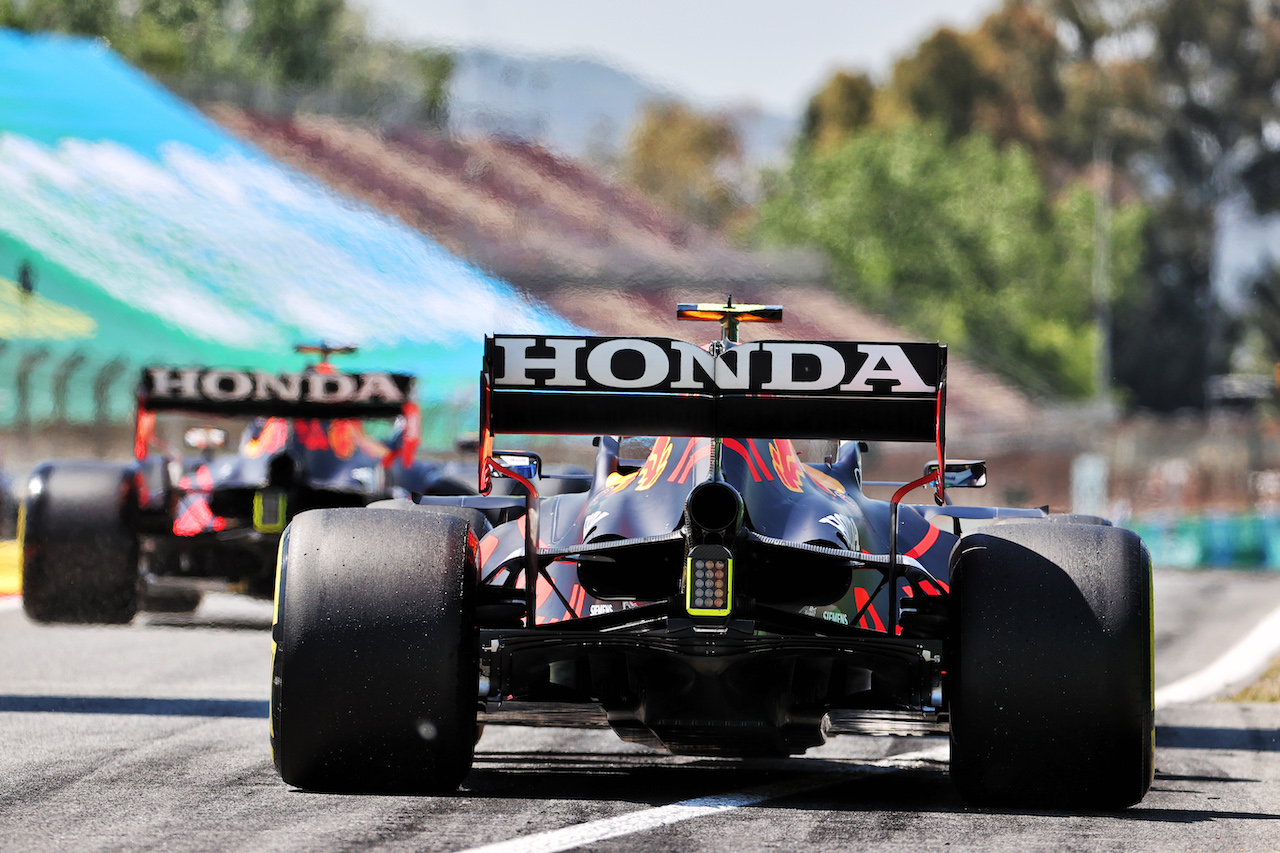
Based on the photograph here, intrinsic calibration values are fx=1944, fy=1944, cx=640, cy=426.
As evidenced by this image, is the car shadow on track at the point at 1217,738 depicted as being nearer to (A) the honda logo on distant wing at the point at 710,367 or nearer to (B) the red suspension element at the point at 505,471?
(A) the honda logo on distant wing at the point at 710,367

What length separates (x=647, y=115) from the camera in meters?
88.1

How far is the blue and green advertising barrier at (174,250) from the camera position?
36594 mm

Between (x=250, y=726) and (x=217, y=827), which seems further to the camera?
(x=250, y=726)

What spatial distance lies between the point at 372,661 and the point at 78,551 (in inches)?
304

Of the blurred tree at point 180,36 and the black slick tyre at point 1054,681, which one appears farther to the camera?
the blurred tree at point 180,36

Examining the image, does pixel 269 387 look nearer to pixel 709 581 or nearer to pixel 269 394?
pixel 269 394

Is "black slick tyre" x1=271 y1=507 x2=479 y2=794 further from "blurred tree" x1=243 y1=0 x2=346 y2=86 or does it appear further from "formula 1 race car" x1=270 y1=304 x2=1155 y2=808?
"blurred tree" x1=243 y1=0 x2=346 y2=86

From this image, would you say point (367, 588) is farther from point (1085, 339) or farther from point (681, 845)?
point (1085, 339)

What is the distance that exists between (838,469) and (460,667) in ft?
9.02

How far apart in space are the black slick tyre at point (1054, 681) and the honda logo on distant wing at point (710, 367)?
2.59 ft

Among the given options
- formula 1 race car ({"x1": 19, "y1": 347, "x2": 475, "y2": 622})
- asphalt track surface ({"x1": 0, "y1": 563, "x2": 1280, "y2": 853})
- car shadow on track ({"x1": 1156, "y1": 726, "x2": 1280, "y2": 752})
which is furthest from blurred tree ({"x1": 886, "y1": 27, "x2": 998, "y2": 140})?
car shadow on track ({"x1": 1156, "y1": 726, "x2": 1280, "y2": 752})

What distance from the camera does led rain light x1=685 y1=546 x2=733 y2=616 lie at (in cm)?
689

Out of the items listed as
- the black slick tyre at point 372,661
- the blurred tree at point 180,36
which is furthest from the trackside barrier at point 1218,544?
the blurred tree at point 180,36

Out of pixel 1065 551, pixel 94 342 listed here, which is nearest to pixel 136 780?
pixel 1065 551
